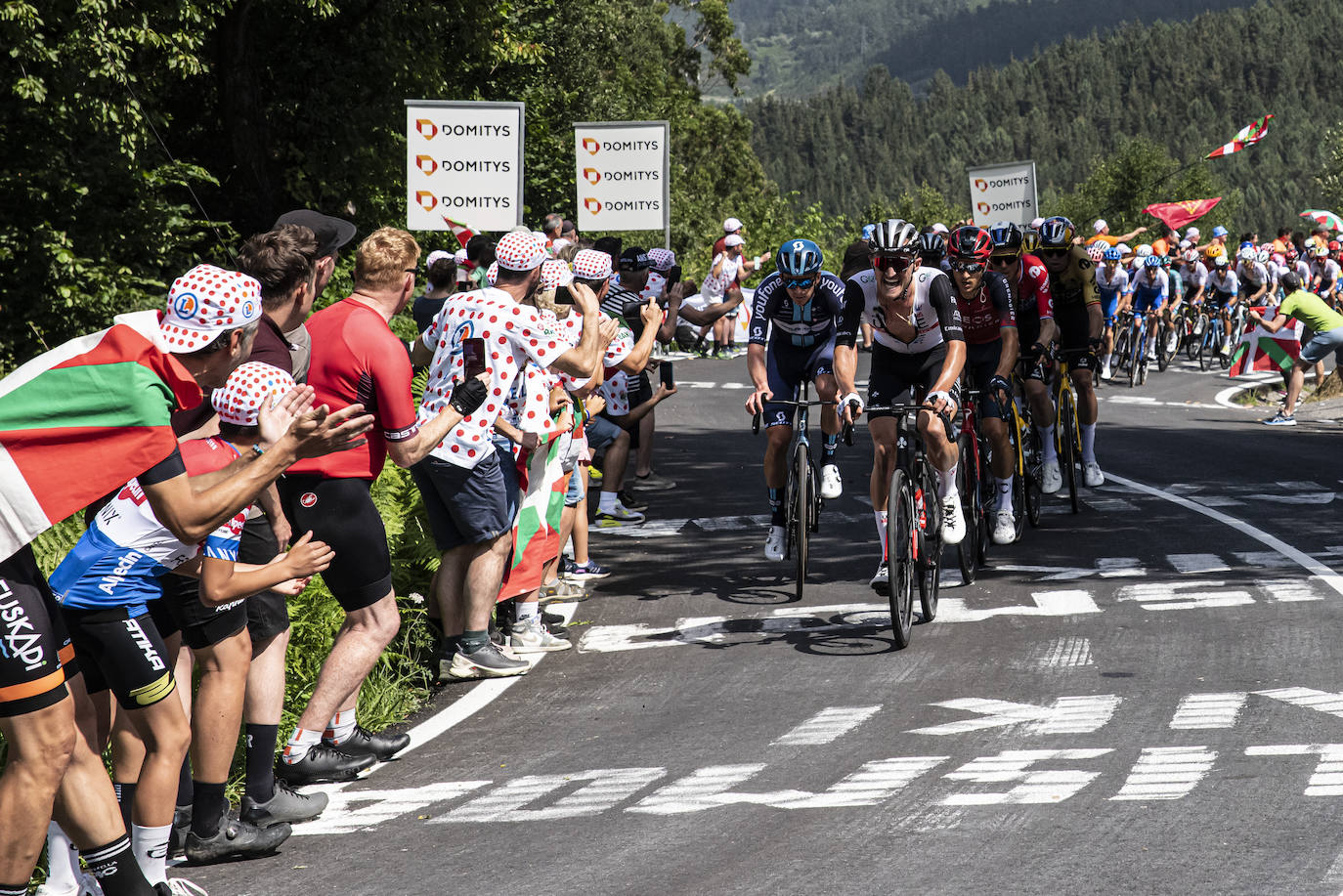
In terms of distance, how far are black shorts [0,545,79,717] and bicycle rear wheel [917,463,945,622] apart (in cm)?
531

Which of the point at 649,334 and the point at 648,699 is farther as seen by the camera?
the point at 649,334

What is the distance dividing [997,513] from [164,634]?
7.10 metres

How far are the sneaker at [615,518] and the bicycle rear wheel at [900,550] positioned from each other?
4.27 metres

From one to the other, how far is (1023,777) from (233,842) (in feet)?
9.57

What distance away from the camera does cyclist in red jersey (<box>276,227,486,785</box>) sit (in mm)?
5793

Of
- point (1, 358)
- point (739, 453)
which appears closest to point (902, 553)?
point (739, 453)

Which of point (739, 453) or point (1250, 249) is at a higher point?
point (1250, 249)

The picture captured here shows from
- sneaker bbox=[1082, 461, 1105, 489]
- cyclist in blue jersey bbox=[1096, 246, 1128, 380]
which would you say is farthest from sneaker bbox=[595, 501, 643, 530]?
cyclist in blue jersey bbox=[1096, 246, 1128, 380]

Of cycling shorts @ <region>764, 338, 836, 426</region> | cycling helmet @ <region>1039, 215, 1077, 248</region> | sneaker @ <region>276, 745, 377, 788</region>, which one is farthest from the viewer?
cycling helmet @ <region>1039, 215, 1077, 248</region>

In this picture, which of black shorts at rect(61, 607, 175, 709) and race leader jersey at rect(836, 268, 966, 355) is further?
race leader jersey at rect(836, 268, 966, 355)

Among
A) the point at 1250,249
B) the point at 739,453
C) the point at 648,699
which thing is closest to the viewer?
the point at 648,699

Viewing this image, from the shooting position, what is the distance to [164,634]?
4.81m

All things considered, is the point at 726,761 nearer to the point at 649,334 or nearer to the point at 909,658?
the point at 909,658

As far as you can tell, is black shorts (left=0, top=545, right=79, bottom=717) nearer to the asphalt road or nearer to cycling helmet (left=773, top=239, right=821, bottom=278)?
the asphalt road
